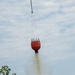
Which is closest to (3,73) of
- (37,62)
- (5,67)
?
(5,67)

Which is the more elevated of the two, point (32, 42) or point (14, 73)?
point (32, 42)

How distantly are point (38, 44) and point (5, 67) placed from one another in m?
17.3

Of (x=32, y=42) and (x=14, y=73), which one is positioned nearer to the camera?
(x=32, y=42)

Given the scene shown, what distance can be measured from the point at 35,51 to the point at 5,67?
14.2m

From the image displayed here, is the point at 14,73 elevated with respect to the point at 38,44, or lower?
lower

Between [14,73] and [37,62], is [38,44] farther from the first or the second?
[14,73]

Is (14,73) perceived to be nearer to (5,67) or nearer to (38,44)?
(5,67)

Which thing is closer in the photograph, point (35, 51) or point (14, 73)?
point (35, 51)

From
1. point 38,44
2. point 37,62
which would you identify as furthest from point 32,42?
point 37,62

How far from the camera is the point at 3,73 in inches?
5002

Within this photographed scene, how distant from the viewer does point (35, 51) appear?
4806 inches

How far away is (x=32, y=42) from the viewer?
119 meters

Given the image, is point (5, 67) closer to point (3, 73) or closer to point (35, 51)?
point (3, 73)

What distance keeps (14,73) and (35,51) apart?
14101mm
